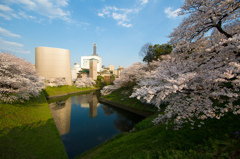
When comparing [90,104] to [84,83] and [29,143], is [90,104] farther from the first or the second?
[84,83]

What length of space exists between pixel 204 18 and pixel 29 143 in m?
11.5

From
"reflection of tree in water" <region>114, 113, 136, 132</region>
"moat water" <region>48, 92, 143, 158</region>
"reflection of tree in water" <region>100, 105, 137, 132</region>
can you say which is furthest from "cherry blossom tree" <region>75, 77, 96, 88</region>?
"reflection of tree in water" <region>114, 113, 136, 132</region>

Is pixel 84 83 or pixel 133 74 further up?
pixel 133 74

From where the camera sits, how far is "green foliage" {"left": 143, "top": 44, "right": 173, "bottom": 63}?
61.0 feet

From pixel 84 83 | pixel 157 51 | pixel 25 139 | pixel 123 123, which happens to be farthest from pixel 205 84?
pixel 84 83

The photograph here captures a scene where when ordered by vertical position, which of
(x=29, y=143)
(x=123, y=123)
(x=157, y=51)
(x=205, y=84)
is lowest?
(x=123, y=123)

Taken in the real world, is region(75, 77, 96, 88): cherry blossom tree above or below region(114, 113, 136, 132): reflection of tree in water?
above

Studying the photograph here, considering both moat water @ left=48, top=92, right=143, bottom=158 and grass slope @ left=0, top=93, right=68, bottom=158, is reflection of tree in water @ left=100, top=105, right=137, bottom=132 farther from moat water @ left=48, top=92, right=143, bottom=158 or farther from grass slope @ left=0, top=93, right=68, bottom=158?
grass slope @ left=0, top=93, right=68, bottom=158

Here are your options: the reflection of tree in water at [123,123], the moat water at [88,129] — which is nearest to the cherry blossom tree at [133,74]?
the moat water at [88,129]

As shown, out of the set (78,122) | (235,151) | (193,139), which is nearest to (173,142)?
(193,139)

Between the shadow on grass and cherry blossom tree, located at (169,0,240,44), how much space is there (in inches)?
381

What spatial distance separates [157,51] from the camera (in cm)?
1936

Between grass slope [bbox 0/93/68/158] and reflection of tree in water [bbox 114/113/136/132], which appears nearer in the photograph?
grass slope [bbox 0/93/68/158]

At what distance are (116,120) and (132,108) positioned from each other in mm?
3608
